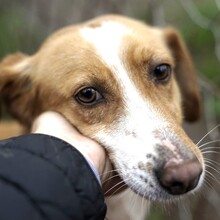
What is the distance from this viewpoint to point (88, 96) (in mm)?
2590

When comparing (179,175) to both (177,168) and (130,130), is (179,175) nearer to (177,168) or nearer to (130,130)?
(177,168)

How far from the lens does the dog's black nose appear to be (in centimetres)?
214

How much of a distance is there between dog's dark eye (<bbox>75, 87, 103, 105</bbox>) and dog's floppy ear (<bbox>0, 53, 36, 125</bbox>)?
0.41 metres

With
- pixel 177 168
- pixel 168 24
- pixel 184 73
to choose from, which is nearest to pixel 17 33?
pixel 168 24

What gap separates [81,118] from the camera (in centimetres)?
259

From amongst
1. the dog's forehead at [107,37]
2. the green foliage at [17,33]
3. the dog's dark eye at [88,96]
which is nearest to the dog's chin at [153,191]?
the dog's dark eye at [88,96]

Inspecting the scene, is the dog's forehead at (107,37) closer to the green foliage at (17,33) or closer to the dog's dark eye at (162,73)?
the dog's dark eye at (162,73)

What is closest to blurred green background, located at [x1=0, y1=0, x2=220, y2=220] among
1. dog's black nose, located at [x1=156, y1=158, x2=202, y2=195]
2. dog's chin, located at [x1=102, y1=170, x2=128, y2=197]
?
dog's chin, located at [x1=102, y1=170, x2=128, y2=197]

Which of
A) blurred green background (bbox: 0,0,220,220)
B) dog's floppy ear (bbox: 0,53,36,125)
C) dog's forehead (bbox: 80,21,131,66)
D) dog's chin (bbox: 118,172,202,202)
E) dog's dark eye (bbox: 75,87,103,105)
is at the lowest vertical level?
blurred green background (bbox: 0,0,220,220)

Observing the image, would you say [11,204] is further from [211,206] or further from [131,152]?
[211,206]

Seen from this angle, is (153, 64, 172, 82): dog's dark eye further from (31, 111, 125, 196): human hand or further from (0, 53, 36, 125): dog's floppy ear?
(0, 53, 36, 125): dog's floppy ear

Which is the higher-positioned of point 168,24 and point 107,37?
point 107,37

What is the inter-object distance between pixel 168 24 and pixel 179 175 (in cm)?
244

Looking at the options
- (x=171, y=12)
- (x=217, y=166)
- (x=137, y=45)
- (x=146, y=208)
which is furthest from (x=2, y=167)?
(x=171, y=12)
